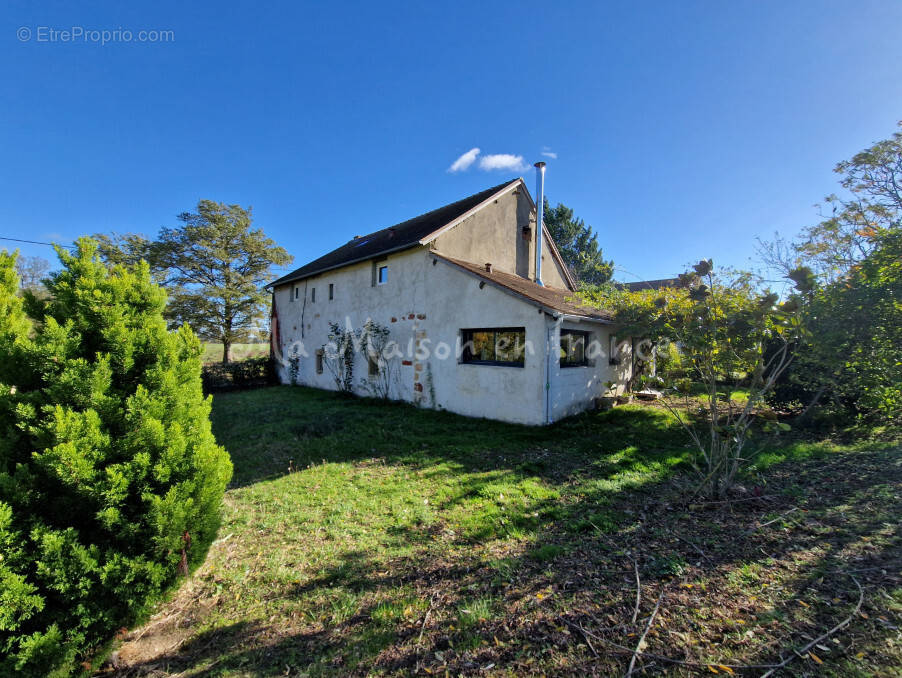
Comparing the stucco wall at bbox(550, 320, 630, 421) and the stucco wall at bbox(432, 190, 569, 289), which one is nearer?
the stucco wall at bbox(550, 320, 630, 421)

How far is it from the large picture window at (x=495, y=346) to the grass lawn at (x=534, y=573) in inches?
127

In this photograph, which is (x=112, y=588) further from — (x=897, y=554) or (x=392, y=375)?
(x=392, y=375)

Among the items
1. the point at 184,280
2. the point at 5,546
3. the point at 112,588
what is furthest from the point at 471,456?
the point at 184,280

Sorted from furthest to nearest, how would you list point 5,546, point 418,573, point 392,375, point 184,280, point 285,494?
1. point 184,280
2. point 392,375
3. point 285,494
4. point 418,573
5. point 5,546

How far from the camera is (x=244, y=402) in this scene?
13.1 m

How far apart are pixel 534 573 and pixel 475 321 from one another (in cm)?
683

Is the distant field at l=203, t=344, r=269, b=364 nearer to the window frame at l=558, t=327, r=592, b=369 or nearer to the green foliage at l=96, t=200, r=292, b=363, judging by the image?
the green foliage at l=96, t=200, r=292, b=363

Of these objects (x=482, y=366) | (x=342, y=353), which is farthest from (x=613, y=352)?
(x=342, y=353)

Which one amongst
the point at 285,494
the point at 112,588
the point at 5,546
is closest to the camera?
the point at 5,546

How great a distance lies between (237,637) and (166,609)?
913mm

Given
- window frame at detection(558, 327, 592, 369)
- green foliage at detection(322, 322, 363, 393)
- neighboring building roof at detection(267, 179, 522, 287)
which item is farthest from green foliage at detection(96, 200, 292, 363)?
window frame at detection(558, 327, 592, 369)

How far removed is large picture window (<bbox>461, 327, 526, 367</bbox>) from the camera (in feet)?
28.6

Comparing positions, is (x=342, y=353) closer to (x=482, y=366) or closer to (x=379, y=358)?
(x=379, y=358)

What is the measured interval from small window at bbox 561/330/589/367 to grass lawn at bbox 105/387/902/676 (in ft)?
11.4
